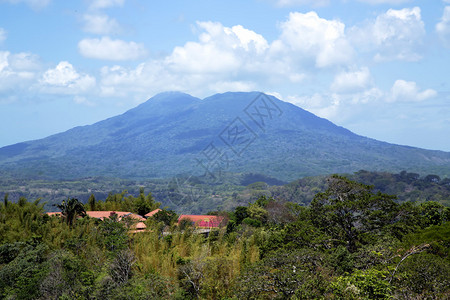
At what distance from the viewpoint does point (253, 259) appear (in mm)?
13742

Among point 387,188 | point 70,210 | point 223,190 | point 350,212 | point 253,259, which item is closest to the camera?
point 253,259

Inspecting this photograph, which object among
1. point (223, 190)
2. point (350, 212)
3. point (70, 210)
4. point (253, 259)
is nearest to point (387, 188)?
point (223, 190)

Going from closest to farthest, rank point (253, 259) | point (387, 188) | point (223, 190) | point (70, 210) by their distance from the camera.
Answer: point (253, 259), point (70, 210), point (387, 188), point (223, 190)

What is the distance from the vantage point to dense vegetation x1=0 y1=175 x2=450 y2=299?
974 cm

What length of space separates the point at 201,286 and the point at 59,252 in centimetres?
518

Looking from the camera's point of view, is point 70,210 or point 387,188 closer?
point 70,210

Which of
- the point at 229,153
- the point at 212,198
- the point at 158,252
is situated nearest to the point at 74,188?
the point at 212,198

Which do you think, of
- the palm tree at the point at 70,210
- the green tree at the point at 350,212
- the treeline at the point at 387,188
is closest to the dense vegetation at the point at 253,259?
the green tree at the point at 350,212

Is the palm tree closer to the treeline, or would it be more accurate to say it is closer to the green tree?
the green tree

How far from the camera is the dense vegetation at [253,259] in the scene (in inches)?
383

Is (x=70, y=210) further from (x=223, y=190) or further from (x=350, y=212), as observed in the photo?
(x=223, y=190)

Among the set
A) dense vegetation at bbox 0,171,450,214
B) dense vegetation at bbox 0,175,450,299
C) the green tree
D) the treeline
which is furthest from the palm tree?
the treeline

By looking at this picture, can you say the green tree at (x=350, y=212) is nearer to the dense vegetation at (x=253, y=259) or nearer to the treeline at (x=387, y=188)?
the dense vegetation at (x=253, y=259)

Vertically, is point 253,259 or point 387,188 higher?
point 253,259
